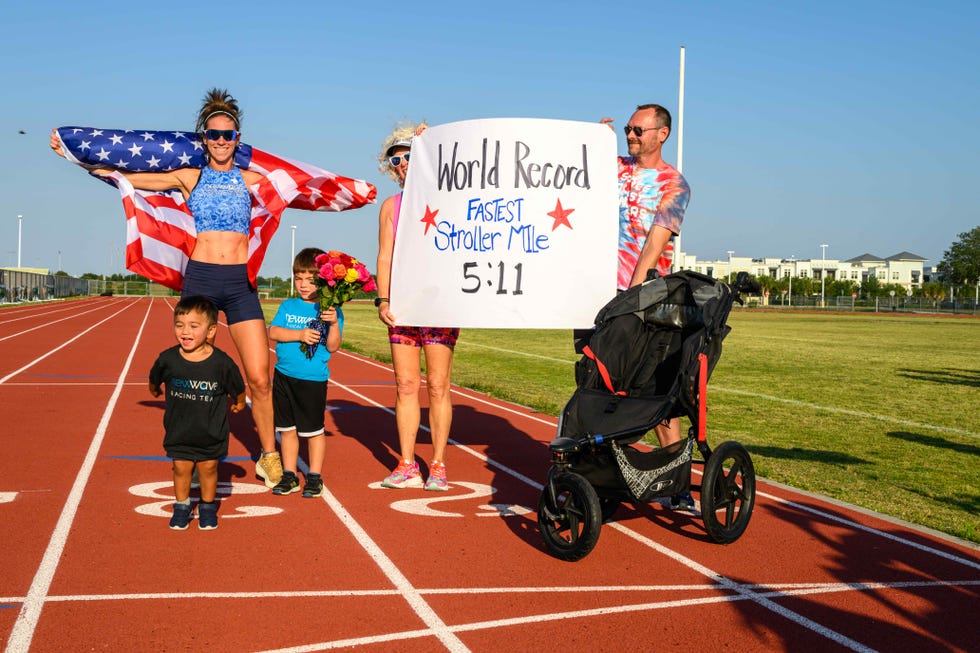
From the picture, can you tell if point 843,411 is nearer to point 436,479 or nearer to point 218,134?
point 436,479

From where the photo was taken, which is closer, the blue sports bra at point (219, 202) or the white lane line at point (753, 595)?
the white lane line at point (753, 595)

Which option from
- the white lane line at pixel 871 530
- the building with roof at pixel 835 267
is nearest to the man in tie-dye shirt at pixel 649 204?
the white lane line at pixel 871 530

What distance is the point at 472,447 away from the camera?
8.51 meters

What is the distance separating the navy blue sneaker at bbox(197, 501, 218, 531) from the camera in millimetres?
5363

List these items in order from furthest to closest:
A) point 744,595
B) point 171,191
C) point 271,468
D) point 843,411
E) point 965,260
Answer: point 965,260
point 843,411
point 271,468
point 171,191
point 744,595

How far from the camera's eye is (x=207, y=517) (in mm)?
5375

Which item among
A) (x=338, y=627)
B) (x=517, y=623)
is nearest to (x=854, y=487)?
(x=517, y=623)

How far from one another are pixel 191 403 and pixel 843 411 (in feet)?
30.7

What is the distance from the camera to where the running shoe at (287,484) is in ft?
20.7

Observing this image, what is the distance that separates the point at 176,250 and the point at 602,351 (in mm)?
2926

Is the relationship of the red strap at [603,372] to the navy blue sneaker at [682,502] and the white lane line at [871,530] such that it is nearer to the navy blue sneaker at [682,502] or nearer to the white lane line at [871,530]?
the navy blue sneaker at [682,502]

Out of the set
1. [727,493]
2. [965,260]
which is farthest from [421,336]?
[965,260]

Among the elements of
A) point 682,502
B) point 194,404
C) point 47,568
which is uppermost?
point 194,404

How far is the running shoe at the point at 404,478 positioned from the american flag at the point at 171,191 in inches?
64.1
